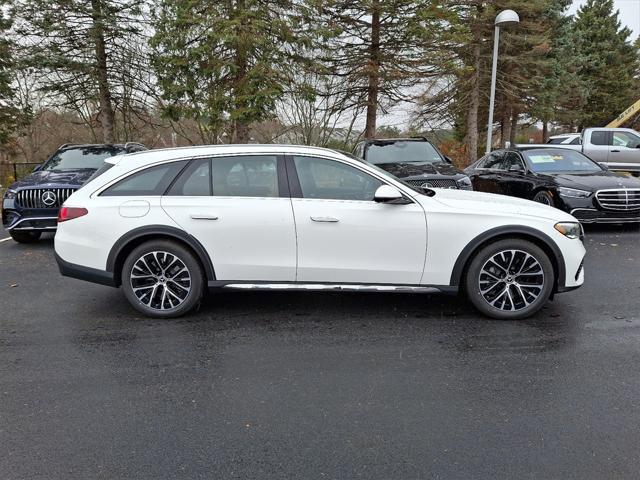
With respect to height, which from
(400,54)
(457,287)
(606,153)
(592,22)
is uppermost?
(592,22)

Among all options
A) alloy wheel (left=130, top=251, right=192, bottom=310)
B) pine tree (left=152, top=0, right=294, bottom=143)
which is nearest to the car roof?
alloy wheel (left=130, top=251, right=192, bottom=310)

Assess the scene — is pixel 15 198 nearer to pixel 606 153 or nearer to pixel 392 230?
pixel 392 230

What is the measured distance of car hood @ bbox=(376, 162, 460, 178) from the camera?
8.72 meters

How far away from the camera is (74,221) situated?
4793 mm

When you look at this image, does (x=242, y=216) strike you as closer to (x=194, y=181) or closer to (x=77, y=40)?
(x=194, y=181)

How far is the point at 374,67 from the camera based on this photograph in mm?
16188

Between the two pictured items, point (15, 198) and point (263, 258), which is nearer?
point (263, 258)

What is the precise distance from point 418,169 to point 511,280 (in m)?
4.71

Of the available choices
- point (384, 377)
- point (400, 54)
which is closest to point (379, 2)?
point (400, 54)

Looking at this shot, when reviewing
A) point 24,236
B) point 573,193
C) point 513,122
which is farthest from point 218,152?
point 513,122

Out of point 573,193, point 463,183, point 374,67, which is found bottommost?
point 573,193

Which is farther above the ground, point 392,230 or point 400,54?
point 400,54

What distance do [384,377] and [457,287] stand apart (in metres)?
1.45

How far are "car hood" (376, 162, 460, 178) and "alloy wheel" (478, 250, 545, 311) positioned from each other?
4.11 m
